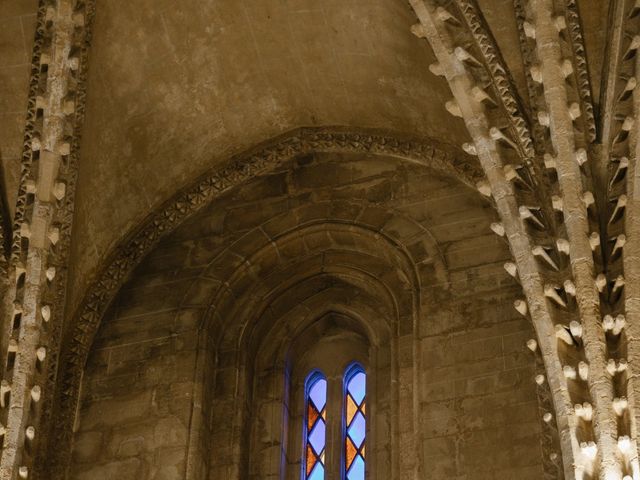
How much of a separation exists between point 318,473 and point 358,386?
770mm

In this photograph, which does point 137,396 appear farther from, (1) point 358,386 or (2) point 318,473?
(1) point 358,386

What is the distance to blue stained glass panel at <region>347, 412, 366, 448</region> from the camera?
531 inches

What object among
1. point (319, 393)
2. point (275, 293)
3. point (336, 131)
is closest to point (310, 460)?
point (319, 393)

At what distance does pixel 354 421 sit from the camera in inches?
536

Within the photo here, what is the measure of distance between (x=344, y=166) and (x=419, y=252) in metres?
1.17

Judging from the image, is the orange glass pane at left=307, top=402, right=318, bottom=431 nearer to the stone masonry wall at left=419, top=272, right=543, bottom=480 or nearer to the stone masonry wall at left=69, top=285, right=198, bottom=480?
the stone masonry wall at left=69, top=285, right=198, bottom=480

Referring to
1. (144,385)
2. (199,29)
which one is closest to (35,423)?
(144,385)

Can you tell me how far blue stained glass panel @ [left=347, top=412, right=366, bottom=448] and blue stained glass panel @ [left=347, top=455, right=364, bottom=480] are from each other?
0.14 m

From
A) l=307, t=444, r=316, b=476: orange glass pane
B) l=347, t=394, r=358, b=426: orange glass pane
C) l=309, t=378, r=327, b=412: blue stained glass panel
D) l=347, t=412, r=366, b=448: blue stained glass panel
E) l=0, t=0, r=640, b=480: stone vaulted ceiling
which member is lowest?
l=307, t=444, r=316, b=476: orange glass pane

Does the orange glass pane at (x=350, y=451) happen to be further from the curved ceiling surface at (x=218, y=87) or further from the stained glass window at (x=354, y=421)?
the curved ceiling surface at (x=218, y=87)

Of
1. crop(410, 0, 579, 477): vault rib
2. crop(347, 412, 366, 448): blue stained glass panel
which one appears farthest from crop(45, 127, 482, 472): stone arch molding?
crop(347, 412, 366, 448): blue stained glass panel

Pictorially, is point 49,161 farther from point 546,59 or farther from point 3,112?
point 546,59

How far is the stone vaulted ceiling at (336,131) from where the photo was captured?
11086 mm

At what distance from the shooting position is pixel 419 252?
13930mm
